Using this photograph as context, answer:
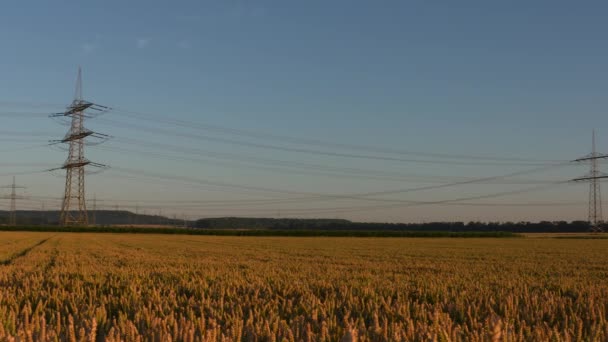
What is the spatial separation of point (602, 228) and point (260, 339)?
424 ft

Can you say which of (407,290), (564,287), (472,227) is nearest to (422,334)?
(407,290)

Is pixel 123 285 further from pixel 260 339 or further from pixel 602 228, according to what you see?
pixel 602 228

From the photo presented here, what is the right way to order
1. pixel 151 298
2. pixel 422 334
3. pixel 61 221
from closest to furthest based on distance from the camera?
1. pixel 422 334
2. pixel 151 298
3. pixel 61 221

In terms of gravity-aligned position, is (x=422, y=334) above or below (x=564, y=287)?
above

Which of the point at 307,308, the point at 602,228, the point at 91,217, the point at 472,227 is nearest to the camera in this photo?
the point at 307,308

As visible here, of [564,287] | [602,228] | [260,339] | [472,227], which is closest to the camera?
[260,339]

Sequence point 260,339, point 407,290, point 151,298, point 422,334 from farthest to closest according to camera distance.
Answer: point 407,290 < point 151,298 < point 260,339 < point 422,334

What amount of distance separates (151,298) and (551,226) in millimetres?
166168

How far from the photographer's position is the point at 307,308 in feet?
20.2

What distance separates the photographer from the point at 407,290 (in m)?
9.15

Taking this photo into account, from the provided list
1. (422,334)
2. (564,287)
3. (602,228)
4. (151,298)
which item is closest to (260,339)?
(422,334)

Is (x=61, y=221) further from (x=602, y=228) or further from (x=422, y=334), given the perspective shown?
(x=602, y=228)

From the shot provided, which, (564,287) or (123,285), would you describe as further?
(564,287)

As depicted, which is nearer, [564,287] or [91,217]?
[564,287]
